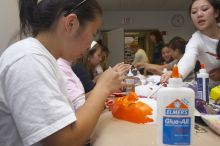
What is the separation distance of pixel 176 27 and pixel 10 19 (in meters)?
6.58

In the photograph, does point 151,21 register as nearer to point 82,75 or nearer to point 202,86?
point 82,75

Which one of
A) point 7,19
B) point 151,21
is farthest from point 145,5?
point 7,19

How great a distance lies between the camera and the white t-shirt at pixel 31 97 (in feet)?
2.41

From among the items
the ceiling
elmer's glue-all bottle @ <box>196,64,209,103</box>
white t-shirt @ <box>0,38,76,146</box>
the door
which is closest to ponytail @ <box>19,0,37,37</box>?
white t-shirt @ <box>0,38,76,146</box>

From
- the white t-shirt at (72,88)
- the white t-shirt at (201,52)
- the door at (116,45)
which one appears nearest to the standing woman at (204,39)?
the white t-shirt at (201,52)

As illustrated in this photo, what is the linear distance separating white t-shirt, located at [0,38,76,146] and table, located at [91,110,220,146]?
15 centimetres

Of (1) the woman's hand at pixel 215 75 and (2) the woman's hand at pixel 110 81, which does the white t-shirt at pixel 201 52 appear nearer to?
(1) the woman's hand at pixel 215 75

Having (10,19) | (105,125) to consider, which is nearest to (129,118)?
(105,125)

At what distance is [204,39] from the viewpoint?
1896 millimetres

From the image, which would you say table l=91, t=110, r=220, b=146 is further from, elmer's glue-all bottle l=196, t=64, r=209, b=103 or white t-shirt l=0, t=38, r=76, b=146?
elmer's glue-all bottle l=196, t=64, r=209, b=103

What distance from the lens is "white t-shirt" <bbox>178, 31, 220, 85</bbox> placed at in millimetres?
1832

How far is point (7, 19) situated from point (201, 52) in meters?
1.43

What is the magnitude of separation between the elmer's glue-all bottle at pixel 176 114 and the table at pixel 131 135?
0.09 m

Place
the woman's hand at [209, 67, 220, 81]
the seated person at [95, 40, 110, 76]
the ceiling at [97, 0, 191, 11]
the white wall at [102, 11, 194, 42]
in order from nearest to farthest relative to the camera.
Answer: the woman's hand at [209, 67, 220, 81], the seated person at [95, 40, 110, 76], the ceiling at [97, 0, 191, 11], the white wall at [102, 11, 194, 42]
